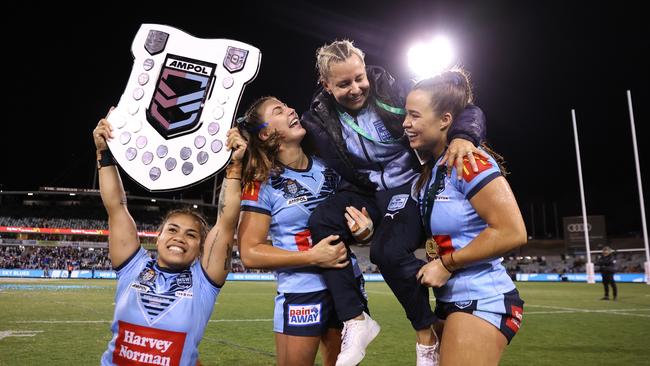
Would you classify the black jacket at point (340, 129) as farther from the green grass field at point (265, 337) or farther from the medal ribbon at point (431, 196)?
the green grass field at point (265, 337)

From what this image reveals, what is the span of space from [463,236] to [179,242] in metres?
1.83

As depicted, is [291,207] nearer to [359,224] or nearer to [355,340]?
[359,224]

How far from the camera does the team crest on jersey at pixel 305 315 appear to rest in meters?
3.37

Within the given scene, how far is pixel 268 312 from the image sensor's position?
14508 millimetres

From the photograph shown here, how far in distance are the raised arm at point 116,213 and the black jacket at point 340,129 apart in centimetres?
133

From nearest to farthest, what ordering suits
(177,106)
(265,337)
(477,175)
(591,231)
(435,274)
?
(477,175) < (435,274) < (177,106) < (265,337) < (591,231)

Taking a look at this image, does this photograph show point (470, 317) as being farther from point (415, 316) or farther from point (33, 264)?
point (33, 264)

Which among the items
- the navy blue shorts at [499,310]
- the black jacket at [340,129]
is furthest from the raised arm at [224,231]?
the navy blue shorts at [499,310]

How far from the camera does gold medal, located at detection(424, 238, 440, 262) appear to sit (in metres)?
2.84

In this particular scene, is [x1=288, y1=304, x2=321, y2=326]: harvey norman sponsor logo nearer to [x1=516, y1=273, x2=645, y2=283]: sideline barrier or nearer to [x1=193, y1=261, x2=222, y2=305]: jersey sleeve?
[x1=193, y1=261, x2=222, y2=305]: jersey sleeve

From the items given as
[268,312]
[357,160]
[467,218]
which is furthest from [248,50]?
[268,312]

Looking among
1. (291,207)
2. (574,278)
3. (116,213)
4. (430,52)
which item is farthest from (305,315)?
(574,278)

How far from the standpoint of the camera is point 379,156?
355cm

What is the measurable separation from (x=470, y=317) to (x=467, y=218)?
0.50 m
